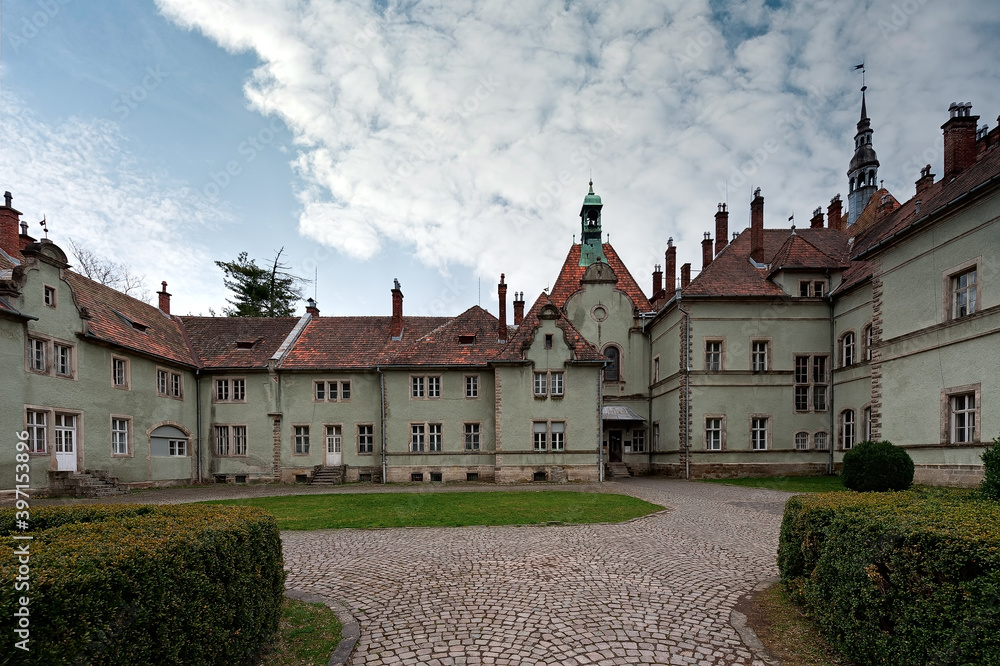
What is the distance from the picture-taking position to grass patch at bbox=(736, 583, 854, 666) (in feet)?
18.5

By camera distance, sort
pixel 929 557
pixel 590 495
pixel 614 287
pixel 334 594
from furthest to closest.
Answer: pixel 614 287 < pixel 590 495 < pixel 334 594 < pixel 929 557

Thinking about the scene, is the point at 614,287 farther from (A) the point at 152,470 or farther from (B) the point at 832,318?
(A) the point at 152,470

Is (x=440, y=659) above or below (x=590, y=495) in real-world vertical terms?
above

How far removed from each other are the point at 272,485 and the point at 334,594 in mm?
22534

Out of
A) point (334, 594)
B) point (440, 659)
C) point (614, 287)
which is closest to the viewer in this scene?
point (440, 659)

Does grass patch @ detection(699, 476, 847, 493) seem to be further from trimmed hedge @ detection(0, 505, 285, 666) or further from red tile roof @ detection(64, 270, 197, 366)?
red tile roof @ detection(64, 270, 197, 366)

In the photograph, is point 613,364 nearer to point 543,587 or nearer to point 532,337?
point 532,337

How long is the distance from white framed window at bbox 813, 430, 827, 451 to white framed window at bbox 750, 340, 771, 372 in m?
4.59

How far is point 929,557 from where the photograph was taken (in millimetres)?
4414

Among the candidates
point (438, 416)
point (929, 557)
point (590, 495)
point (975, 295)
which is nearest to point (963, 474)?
point (975, 295)

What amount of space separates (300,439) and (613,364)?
20.2 m

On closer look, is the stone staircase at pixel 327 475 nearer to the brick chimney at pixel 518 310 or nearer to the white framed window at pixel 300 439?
the white framed window at pixel 300 439

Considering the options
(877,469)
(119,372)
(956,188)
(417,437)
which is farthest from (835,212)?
(119,372)

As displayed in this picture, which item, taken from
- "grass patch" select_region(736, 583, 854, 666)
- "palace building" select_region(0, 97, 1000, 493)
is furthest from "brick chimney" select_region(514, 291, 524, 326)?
"grass patch" select_region(736, 583, 854, 666)
